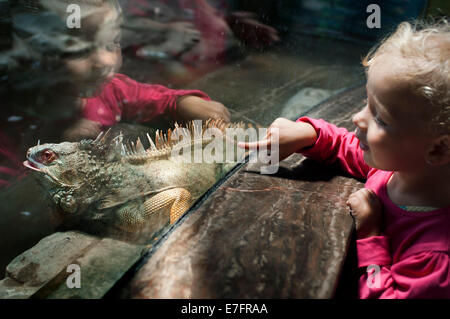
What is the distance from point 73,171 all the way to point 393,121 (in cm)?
96

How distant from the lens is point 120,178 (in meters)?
1.12

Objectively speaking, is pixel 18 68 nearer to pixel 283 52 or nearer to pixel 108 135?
pixel 108 135

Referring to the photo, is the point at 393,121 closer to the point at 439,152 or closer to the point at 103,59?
the point at 439,152

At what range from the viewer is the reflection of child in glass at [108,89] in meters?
0.89

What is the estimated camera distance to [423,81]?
736mm

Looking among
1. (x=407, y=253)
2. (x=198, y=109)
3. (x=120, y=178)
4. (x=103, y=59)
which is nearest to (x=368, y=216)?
(x=407, y=253)

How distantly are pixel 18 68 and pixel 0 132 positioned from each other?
0.54 feet

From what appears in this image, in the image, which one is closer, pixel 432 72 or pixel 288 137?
pixel 432 72

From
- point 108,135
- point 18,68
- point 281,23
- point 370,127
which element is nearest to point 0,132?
point 18,68

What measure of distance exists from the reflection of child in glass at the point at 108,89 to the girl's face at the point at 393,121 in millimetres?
661

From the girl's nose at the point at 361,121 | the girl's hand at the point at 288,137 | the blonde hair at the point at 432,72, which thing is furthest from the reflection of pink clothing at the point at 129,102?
the blonde hair at the point at 432,72

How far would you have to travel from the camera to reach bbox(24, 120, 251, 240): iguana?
3.23 ft

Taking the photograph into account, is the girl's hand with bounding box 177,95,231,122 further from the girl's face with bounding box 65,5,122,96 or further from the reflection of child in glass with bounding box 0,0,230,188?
the girl's face with bounding box 65,5,122,96

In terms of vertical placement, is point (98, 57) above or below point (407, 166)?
above
